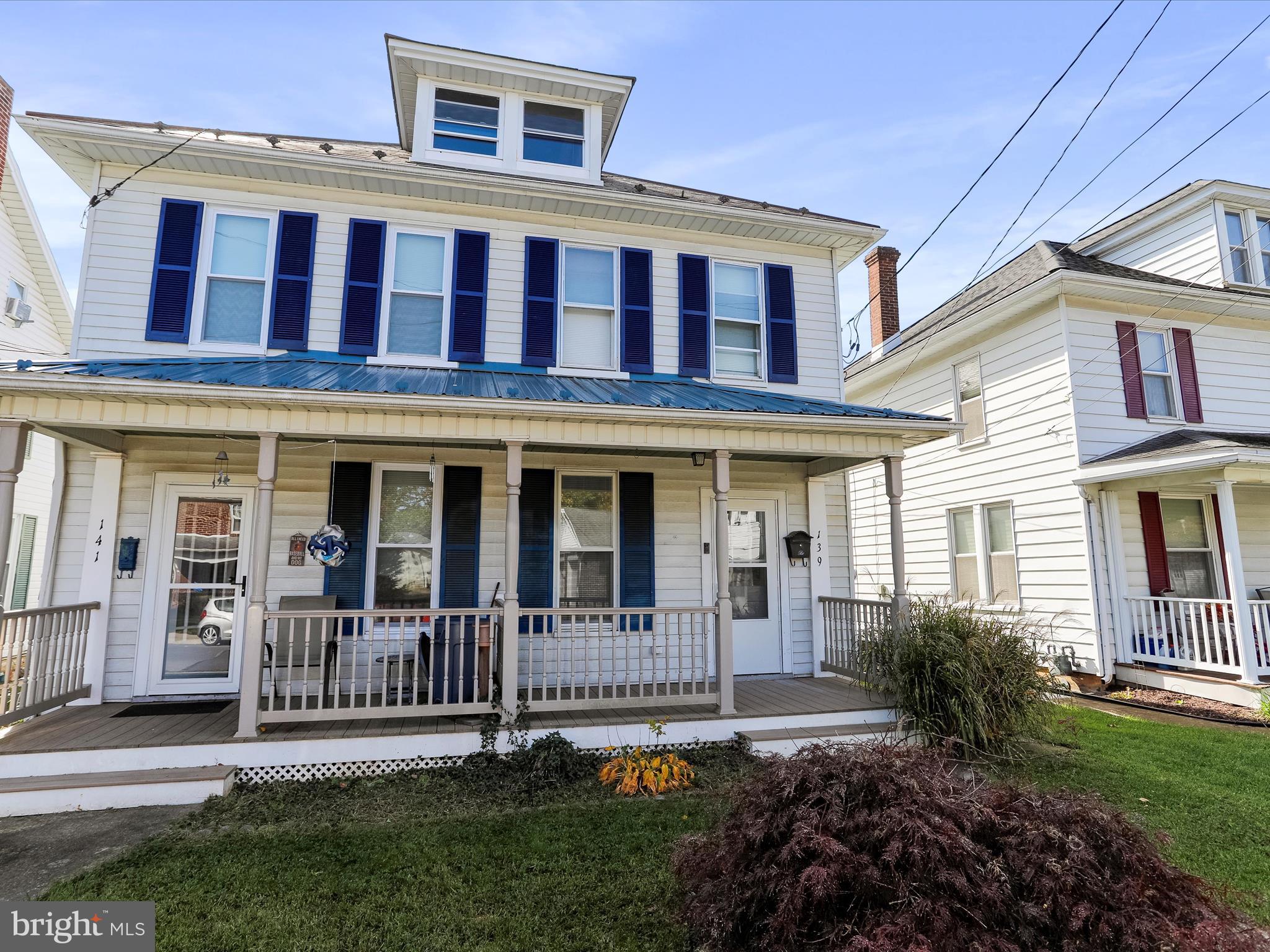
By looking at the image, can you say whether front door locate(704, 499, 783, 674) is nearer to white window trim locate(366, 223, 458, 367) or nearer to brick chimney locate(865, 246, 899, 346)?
white window trim locate(366, 223, 458, 367)

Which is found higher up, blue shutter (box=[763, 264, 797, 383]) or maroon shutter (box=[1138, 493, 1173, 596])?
blue shutter (box=[763, 264, 797, 383])

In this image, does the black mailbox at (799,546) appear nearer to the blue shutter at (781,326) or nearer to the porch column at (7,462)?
the blue shutter at (781,326)

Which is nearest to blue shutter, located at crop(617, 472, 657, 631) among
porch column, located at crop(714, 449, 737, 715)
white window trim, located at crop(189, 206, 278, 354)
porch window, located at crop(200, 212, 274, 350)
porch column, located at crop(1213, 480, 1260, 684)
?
porch column, located at crop(714, 449, 737, 715)

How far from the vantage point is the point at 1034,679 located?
20.2ft

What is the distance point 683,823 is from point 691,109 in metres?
9.26

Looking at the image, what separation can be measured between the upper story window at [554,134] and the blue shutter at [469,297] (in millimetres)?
1615

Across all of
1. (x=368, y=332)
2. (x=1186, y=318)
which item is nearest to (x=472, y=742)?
(x=368, y=332)

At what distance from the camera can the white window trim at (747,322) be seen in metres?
8.64

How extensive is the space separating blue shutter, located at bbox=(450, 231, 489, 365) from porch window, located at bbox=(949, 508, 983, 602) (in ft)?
30.3

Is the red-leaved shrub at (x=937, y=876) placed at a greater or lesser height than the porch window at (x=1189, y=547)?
lesser

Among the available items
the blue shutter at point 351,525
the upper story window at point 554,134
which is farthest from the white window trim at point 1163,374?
the blue shutter at point 351,525

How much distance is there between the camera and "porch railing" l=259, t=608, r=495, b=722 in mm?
5789

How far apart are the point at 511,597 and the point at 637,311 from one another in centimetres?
416

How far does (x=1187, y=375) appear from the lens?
1077cm
